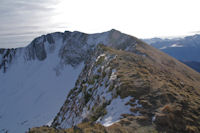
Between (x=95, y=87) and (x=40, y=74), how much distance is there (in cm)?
12621

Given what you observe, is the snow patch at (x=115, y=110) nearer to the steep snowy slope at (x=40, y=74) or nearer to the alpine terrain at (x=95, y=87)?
the alpine terrain at (x=95, y=87)

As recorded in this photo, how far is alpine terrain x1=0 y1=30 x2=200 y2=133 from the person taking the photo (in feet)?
36.5

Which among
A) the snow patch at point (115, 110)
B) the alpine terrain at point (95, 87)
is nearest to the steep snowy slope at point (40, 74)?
the alpine terrain at point (95, 87)

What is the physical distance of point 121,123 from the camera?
36.1ft

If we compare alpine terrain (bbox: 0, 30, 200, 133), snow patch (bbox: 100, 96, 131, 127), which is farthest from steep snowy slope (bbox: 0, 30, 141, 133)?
snow patch (bbox: 100, 96, 131, 127)

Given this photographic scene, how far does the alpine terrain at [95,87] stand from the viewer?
36.5ft

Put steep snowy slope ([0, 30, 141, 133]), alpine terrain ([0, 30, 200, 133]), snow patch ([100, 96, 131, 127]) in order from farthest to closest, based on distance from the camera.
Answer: steep snowy slope ([0, 30, 141, 133]) → snow patch ([100, 96, 131, 127]) → alpine terrain ([0, 30, 200, 133])

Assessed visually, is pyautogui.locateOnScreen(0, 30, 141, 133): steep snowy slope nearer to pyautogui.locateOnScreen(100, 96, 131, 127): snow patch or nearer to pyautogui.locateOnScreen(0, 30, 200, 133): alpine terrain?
pyautogui.locateOnScreen(0, 30, 200, 133): alpine terrain

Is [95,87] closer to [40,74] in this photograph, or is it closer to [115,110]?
[115,110]

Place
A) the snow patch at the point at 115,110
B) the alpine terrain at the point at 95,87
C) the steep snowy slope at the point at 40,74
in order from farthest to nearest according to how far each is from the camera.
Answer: the steep snowy slope at the point at 40,74 < the snow patch at the point at 115,110 < the alpine terrain at the point at 95,87

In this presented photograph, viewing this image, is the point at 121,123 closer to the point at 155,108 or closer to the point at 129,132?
the point at 129,132

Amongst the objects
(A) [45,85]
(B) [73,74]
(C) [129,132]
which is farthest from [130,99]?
(A) [45,85]

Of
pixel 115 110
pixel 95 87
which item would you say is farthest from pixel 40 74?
pixel 115 110

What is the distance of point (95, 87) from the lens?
22672mm
